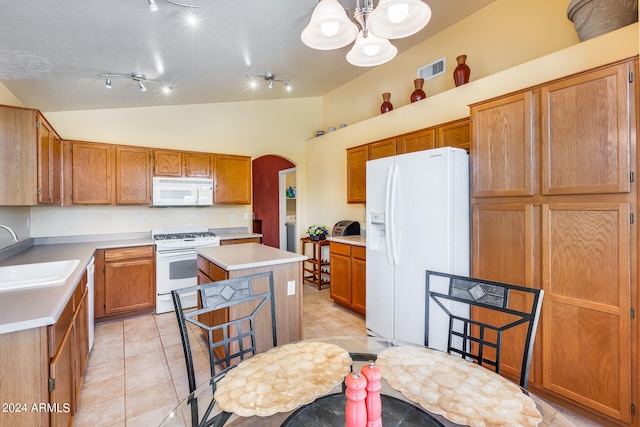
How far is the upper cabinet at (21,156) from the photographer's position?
2.39 meters

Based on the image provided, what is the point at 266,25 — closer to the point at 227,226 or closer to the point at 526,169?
the point at 526,169

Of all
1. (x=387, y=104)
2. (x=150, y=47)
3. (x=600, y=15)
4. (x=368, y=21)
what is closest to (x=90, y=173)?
(x=150, y=47)

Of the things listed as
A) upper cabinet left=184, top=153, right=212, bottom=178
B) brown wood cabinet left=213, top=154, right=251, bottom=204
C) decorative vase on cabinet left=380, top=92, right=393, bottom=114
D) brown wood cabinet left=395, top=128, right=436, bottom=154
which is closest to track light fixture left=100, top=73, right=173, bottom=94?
upper cabinet left=184, top=153, right=212, bottom=178

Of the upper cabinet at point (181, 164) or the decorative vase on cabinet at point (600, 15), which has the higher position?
the decorative vase on cabinet at point (600, 15)

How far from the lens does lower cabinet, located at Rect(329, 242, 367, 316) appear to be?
3605 mm

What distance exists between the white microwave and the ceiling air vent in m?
3.24

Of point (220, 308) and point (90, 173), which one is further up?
point (90, 173)

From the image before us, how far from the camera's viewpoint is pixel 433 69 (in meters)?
3.71

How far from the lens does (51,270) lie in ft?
7.82

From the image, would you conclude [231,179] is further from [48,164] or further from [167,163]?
[48,164]

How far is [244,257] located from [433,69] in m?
3.17

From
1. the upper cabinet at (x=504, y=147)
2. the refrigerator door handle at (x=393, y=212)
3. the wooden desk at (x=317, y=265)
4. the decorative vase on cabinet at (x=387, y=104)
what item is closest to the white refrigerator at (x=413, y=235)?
the refrigerator door handle at (x=393, y=212)

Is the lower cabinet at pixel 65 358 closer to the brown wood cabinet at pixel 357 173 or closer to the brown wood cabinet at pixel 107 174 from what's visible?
the brown wood cabinet at pixel 107 174

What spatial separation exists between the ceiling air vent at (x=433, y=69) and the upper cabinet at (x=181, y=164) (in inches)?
124
